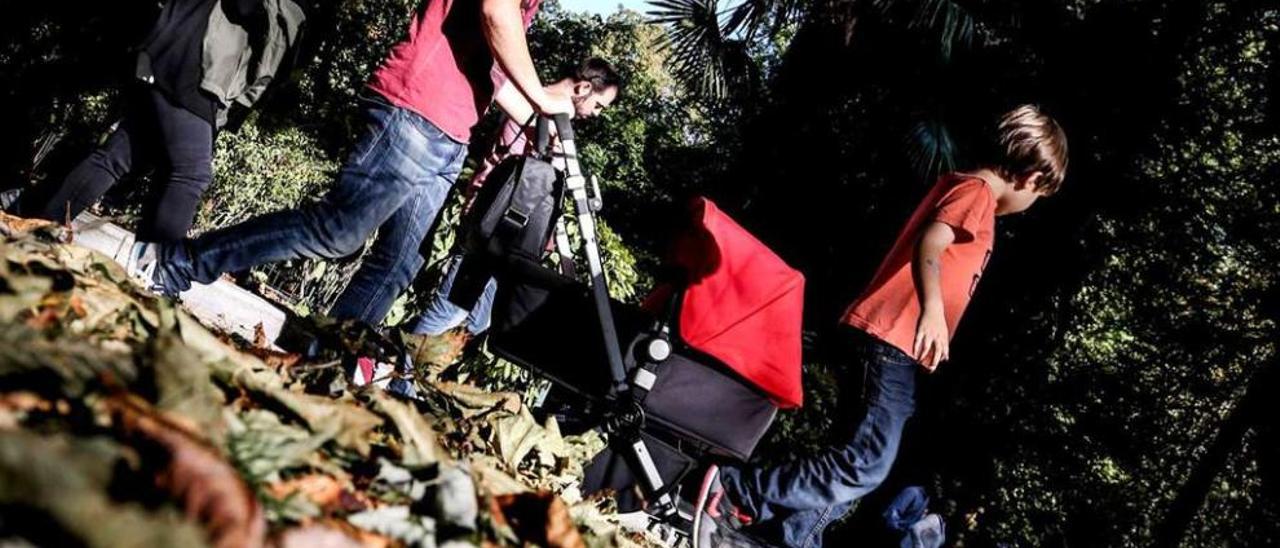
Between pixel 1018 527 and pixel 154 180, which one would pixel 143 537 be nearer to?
pixel 154 180

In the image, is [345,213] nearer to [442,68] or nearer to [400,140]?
[400,140]

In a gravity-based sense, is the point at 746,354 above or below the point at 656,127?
below

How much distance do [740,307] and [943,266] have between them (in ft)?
3.52

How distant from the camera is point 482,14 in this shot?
91.3 inches

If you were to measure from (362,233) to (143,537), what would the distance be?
2.07m

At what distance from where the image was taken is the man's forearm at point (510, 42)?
229cm

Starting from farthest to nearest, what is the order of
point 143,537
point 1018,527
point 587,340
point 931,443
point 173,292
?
1. point 1018,527
2. point 931,443
3. point 587,340
4. point 173,292
5. point 143,537

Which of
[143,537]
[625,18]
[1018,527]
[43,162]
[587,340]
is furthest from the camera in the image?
[625,18]

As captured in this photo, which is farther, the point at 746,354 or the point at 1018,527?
the point at 1018,527

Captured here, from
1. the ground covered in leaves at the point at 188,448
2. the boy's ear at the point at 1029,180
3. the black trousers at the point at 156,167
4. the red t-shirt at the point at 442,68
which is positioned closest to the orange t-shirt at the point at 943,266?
the boy's ear at the point at 1029,180

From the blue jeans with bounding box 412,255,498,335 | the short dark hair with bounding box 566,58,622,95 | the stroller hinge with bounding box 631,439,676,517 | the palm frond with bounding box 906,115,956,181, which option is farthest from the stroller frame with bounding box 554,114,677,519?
the palm frond with bounding box 906,115,956,181

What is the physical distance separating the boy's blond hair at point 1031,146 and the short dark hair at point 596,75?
1857mm

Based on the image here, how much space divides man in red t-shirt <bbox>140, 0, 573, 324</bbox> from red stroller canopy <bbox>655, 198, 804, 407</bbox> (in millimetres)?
620

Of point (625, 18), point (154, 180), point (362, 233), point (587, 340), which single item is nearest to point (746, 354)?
point (587, 340)
